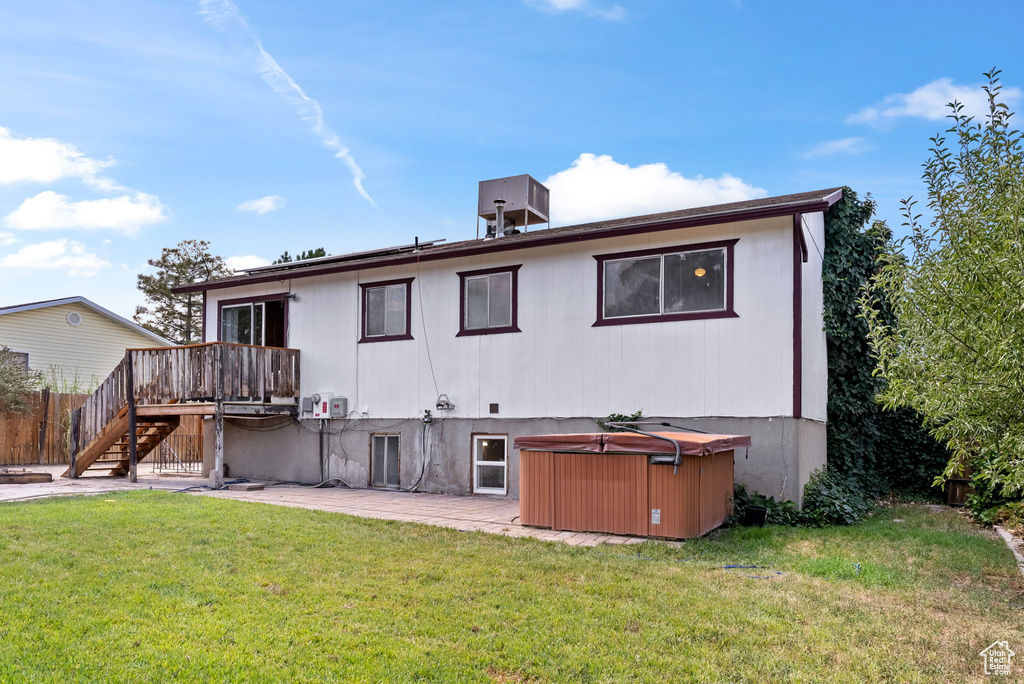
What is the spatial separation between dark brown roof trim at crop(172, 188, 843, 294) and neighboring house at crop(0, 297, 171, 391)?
10762mm

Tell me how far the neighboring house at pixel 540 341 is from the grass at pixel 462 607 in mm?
3088

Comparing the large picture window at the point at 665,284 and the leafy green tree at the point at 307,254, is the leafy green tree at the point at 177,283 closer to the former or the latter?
the leafy green tree at the point at 307,254

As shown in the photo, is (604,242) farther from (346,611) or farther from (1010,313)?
(346,611)

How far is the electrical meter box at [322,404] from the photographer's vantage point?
1406 cm

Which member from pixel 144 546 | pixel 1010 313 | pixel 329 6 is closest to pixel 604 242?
pixel 329 6

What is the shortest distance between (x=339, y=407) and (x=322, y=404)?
37 centimetres

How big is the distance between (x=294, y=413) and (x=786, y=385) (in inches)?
364

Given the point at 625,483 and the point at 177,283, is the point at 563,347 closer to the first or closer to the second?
the point at 625,483

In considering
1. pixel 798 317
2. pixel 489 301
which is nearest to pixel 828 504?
pixel 798 317

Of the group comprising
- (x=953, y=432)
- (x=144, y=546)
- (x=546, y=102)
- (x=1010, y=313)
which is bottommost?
(x=144, y=546)

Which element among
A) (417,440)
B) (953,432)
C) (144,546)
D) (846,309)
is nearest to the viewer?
(953,432)

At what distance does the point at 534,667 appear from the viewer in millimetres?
4180

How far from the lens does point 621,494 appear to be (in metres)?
8.50

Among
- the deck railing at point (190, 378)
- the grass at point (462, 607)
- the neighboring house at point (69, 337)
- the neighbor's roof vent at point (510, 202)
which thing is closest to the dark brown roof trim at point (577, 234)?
the neighbor's roof vent at point (510, 202)
